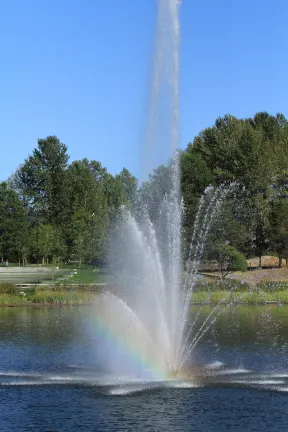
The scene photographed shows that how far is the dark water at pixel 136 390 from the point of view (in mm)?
16266

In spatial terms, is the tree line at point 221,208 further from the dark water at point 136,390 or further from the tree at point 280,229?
the dark water at point 136,390

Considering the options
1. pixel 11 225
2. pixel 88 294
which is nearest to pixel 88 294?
pixel 88 294

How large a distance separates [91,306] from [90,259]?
26.3 m

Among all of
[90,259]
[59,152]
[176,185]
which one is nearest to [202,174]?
[90,259]

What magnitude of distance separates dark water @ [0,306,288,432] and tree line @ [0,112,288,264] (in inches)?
1259

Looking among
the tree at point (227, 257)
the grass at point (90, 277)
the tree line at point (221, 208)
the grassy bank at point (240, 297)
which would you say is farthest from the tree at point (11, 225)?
the grassy bank at point (240, 297)

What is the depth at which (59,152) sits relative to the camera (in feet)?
335

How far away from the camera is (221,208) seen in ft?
209

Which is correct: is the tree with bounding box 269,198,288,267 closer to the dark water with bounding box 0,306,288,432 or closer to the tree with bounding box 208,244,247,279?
the tree with bounding box 208,244,247,279

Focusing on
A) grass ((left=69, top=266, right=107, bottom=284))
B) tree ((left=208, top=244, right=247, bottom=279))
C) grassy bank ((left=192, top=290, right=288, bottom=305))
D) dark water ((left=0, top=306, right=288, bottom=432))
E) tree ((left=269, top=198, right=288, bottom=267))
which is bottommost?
dark water ((left=0, top=306, right=288, bottom=432))

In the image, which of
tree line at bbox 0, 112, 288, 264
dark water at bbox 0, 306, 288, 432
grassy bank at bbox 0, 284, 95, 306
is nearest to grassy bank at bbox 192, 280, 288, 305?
grassy bank at bbox 0, 284, 95, 306

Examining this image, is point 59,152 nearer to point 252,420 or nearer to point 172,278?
point 172,278

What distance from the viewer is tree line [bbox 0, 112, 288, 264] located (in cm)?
6706

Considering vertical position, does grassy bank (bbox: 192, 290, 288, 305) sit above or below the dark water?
above
